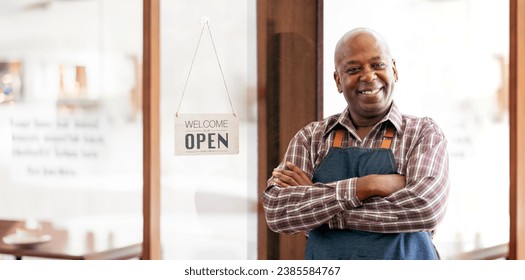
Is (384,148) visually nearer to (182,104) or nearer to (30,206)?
(182,104)

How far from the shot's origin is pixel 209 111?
5.28 feet

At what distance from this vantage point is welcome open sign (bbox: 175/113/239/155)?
1.60 m

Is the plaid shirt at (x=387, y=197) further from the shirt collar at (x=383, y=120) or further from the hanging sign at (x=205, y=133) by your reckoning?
the hanging sign at (x=205, y=133)

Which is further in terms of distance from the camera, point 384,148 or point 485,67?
point 485,67

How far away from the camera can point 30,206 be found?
5.53 ft

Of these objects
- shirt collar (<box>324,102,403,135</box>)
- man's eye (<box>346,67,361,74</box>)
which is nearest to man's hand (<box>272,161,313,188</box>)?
shirt collar (<box>324,102,403,135</box>)

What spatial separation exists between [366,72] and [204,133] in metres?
0.52

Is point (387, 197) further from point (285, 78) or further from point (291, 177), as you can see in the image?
point (285, 78)

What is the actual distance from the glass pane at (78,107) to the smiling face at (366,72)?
0.60m

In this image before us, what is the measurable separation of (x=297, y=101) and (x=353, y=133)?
1.21 feet

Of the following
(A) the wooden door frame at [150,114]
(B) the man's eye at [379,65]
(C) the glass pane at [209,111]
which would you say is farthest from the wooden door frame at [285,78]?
(B) the man's eye at [379,65]

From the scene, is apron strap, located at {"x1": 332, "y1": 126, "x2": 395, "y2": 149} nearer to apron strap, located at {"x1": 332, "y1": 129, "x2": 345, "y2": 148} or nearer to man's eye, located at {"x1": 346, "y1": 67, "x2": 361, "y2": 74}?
apron strap, located at {"x1": 332, "y1": 129, "x2": 345, "y2": 148}
